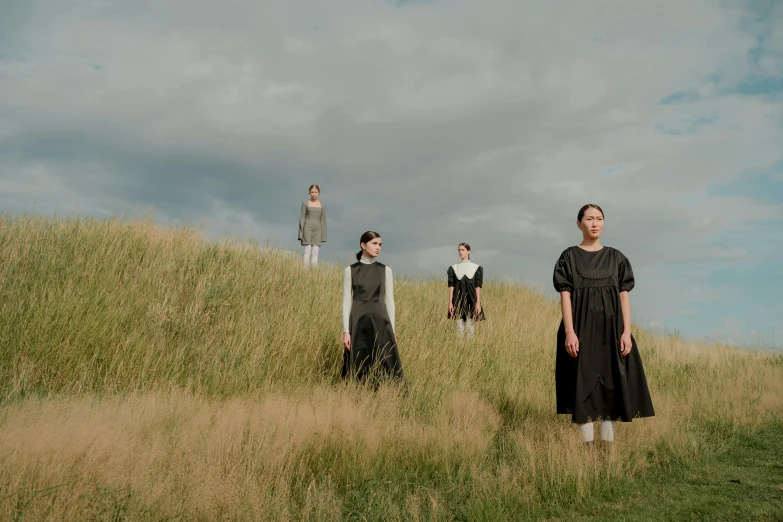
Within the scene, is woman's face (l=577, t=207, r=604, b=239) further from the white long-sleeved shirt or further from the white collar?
the white collar

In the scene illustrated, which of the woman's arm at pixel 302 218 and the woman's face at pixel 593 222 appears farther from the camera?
the woman's arm at pixel 302 218

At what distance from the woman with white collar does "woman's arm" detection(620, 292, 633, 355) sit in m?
6.79

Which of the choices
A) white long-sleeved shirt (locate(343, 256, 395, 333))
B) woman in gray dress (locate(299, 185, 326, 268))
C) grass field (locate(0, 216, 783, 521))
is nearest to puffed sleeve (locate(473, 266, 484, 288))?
grass field (locate(0, 216, 783, 521))

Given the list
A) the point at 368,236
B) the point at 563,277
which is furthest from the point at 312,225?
the point at 563,277

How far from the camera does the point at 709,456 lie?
18.6ft

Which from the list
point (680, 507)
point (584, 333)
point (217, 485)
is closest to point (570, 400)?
point (584, 333)

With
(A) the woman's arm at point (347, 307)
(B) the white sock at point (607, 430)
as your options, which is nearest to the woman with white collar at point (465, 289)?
(A) the woman's arm at point (347, 307)

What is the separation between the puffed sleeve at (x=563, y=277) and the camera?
4.90 m

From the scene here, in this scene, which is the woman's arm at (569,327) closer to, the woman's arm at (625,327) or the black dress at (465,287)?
the woman's arm at (625,327)

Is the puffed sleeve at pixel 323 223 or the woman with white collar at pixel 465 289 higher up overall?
the puffed sleeve at pixel 323 223

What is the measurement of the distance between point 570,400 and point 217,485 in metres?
2.97

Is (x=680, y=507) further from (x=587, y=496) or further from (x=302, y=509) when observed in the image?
(x=302, y=509)

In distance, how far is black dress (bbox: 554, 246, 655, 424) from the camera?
15.6 feet

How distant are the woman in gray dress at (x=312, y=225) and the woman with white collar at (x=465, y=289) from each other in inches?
151
